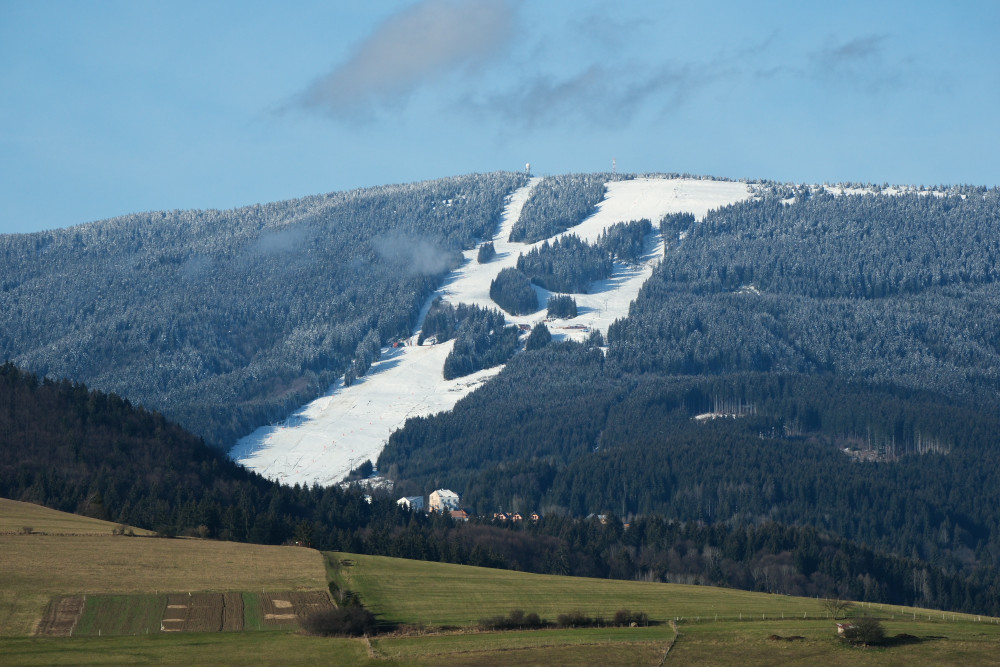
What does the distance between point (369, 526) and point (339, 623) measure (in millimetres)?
87448

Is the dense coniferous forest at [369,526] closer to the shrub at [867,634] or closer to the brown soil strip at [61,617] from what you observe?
the brown soil strip at [61,617]

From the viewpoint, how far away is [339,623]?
93812mm

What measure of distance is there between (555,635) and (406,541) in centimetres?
6397

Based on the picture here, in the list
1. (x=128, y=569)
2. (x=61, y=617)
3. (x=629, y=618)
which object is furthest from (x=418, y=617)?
(x=61, y=617)

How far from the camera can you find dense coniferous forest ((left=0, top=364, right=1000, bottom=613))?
158000 millimetres

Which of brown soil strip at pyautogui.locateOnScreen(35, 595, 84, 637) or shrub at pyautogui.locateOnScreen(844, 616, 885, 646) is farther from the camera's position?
shrub at pyautogui.locateOnScreen(844, 616, 885, 646)

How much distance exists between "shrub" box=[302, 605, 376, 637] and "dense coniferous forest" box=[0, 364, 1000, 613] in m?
54.5

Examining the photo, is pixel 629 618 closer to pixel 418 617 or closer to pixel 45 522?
pixel 418 617

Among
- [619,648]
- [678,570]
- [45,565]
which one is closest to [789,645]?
[619,648]

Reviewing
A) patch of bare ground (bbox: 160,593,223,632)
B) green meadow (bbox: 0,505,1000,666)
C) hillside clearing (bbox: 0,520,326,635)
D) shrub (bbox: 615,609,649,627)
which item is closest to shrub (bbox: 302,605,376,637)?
green meadow (bbox: 0,505,1000,666)

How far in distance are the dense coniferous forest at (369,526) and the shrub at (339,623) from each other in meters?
54.5

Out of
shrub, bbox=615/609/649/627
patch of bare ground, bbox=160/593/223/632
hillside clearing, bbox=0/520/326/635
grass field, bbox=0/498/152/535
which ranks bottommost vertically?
shrub, bbox=615/609/649/627

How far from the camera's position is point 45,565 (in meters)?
106

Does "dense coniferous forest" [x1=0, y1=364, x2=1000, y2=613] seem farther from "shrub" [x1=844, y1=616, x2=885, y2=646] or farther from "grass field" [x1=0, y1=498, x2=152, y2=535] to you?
"shrub" [x1=844, y1=616, x2=885, y2=646]
